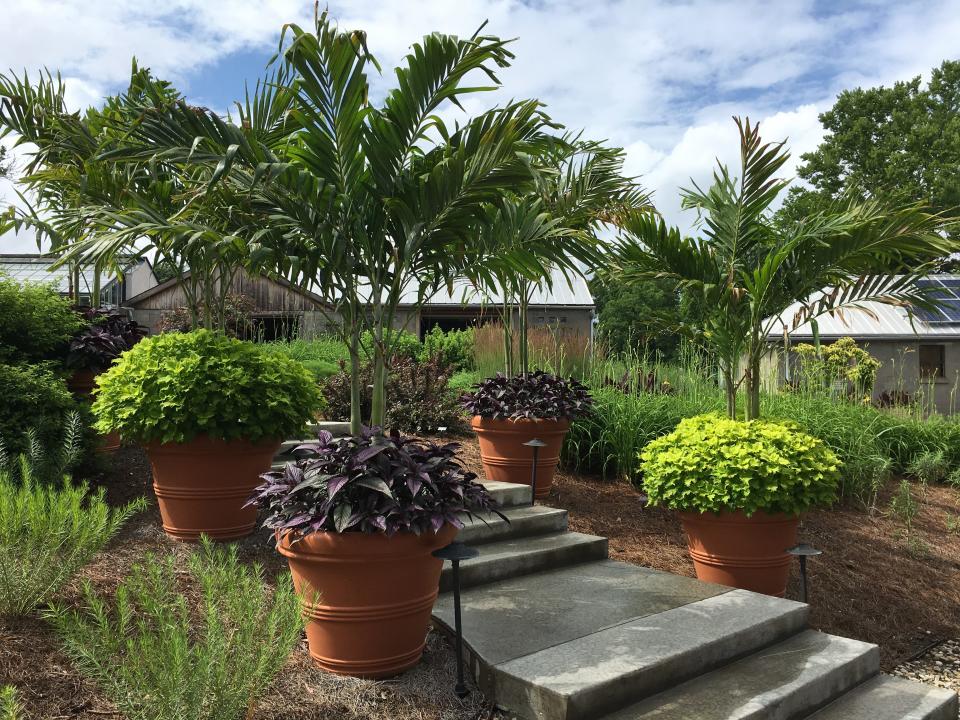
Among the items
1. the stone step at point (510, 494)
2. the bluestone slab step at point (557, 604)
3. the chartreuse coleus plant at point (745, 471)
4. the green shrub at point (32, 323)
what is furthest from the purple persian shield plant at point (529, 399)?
the green shrub at point (32, 323)

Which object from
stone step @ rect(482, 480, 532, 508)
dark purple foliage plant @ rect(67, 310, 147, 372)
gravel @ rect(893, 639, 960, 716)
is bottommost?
gravel @ rect(893, 639, 960, 716)

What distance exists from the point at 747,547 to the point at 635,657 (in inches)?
67.0

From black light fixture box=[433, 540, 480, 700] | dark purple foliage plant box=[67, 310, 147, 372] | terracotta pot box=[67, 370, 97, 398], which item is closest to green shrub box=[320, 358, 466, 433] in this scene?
dark purple foliage plant box=[67, 310, 147, 372]

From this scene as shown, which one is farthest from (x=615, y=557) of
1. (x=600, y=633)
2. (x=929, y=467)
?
(x=929, y=467)

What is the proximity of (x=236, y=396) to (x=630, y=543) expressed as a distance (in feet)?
10.3

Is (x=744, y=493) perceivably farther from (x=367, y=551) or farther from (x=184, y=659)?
(x=184, y=659)

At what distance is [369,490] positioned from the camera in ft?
9.84

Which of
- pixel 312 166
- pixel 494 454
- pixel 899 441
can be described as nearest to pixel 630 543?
pixel 494 454

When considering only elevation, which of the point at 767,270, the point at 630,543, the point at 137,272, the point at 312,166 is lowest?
the point at 630,543

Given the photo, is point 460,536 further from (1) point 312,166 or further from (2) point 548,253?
(1) point 312,166

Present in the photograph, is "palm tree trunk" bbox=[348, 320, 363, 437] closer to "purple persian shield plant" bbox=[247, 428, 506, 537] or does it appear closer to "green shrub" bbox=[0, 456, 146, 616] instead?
"purple persian shield plant" bbox=[247, 428, 506, 537]

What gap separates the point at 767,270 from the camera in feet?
14.8

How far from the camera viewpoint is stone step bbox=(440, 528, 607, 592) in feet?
13.0

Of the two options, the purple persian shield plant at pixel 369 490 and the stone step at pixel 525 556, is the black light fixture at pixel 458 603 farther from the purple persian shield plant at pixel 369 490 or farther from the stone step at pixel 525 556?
the stone step at pixel 525 556
